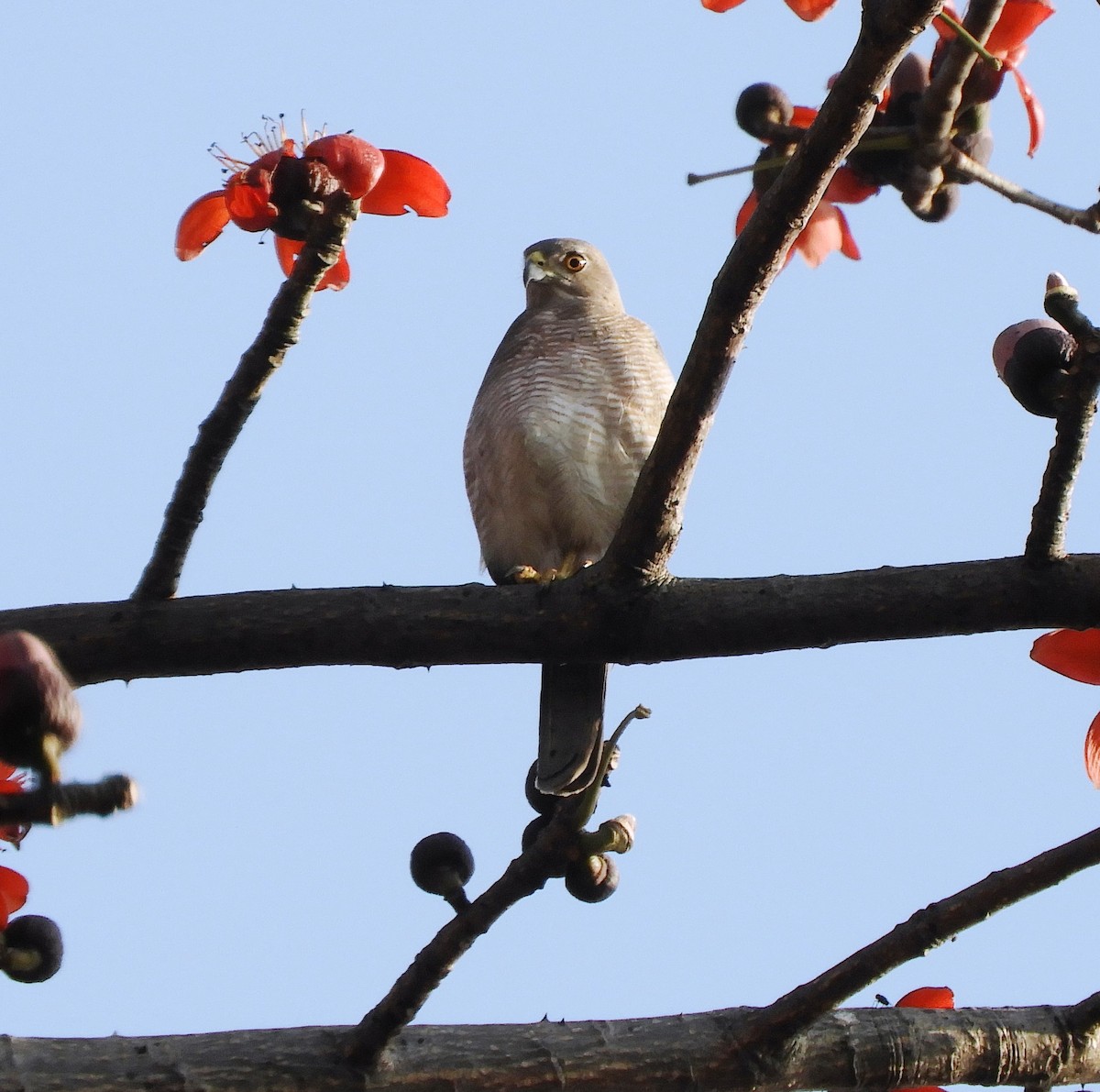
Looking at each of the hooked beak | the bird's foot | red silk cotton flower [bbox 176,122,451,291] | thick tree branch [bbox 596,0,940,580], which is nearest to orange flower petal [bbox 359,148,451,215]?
red silk cotton flower [bbox 176,122,451,291]

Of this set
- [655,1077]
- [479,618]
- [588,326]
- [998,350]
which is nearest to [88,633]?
[479,618]

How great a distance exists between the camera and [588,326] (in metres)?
5.83

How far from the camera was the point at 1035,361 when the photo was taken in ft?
8.24

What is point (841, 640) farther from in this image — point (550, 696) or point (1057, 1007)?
point (550, 696)

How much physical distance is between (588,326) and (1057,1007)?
3357mm

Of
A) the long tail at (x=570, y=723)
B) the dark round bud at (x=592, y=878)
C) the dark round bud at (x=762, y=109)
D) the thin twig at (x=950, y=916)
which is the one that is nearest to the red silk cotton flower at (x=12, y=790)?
the dark round bud at (x=592, y=878)

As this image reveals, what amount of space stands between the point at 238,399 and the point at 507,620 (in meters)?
0.62

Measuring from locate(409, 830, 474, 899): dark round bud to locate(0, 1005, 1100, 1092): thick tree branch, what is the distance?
0.84ft

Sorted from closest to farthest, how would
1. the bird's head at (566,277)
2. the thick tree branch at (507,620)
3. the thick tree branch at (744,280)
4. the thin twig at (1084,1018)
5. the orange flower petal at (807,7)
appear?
the thick tree branch at (744,280) → the orange flower petal at (807,7) → the thick tree branch at (507,620) → the thin twig at (1084,1018) → the bird's head at (566,277)

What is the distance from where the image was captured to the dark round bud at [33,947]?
268 cm

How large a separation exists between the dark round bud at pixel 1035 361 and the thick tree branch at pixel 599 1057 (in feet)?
3.74

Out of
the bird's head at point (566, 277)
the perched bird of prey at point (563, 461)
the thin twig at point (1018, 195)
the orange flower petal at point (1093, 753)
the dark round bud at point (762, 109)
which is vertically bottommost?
the orange flower petal at point (1093, 753)

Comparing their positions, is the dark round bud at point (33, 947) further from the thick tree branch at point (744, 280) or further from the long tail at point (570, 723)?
the long tail at point (570, 723)

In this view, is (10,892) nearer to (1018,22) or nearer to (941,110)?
(941,110)
